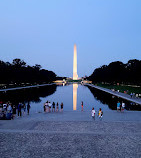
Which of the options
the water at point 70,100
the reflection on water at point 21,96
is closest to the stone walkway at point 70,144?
the water at point 70,100

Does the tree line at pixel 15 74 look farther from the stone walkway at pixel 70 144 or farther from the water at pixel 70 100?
the stone walkway at pixel 70 144

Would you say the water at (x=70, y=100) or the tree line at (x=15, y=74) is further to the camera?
the tree line at (x=15, y=74)

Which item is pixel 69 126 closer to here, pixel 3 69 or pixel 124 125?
pixel 124 125

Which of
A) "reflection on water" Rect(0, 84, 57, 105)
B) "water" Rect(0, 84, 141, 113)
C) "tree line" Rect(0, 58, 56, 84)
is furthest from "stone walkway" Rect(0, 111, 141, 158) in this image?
"tree line" Rect(0, 58, 56, 84)

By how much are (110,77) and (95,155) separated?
71.9 m

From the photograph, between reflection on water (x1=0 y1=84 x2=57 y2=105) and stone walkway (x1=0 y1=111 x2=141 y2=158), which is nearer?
stone walkway (x1=0 y1=111 x2=141 y2=158)

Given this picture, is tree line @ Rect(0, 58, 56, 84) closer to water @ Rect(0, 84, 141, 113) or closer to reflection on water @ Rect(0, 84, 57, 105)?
reflection on water @ Rect(0, 84, 57, 105)

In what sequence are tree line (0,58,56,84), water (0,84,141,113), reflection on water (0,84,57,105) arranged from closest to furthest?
water (0,84,141,113) < reflection on water (0,84,57,105) < tree line (0,58,56,84)

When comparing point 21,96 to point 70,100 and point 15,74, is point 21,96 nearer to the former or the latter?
point 70,100

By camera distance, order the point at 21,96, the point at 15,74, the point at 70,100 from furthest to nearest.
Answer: the point at 15,74, the point at 21,96, the point at 70,100

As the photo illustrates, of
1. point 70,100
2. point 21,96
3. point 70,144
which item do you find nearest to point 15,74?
point 21,96

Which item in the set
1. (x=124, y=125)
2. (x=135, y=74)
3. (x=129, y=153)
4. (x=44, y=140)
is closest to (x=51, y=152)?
(x=44, y=140)

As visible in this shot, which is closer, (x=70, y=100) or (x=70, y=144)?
(x=70, y=144)

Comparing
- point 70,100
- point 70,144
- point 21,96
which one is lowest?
point 70,100
